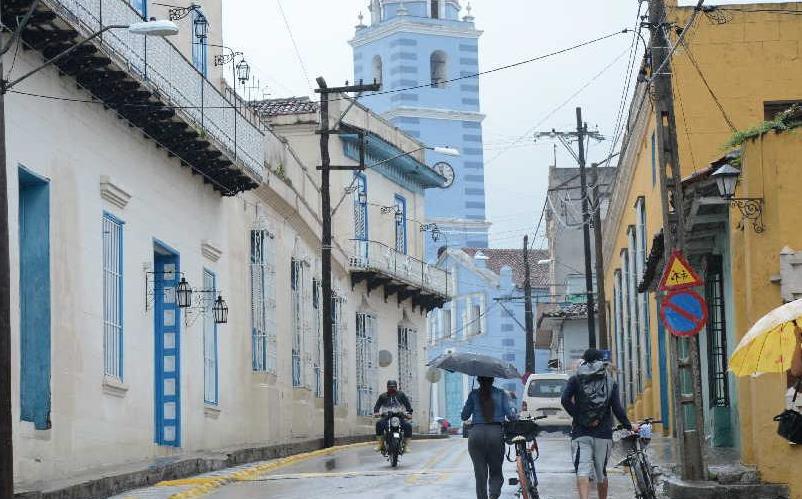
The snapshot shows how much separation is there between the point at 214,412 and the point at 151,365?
390 centimetres

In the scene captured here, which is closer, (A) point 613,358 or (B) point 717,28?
(B) point 717,28

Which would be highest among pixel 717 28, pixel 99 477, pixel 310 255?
pixel 717 28

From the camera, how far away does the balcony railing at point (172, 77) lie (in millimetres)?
21359

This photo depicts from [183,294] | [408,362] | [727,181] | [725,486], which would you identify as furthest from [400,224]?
[725,486]

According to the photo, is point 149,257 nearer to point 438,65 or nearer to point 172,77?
point 172,77

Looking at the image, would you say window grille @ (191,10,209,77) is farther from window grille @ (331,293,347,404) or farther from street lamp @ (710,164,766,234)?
window grille @ (331,293,347,404)

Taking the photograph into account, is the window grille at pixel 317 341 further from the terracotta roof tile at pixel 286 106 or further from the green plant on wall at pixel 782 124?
the green plant on wall at pixel 782 124

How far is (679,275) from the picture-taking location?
1848cm

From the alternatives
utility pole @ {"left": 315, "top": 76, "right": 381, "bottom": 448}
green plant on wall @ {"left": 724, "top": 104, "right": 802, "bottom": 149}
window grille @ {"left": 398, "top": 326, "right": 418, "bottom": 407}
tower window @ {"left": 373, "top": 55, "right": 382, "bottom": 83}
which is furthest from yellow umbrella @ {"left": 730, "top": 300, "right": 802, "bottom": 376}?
tower window @ {"left": 373, "top": 55, "right": 382, "bottom": 83}

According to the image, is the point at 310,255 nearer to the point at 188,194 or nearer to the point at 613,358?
the point at 188,194

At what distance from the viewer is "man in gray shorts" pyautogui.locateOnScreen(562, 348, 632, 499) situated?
1523 cm

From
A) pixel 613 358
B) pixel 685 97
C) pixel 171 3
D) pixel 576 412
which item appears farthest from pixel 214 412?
pixel 613 358

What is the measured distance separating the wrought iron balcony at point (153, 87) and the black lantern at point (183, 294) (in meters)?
2.22

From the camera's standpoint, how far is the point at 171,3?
2836 centimetres
